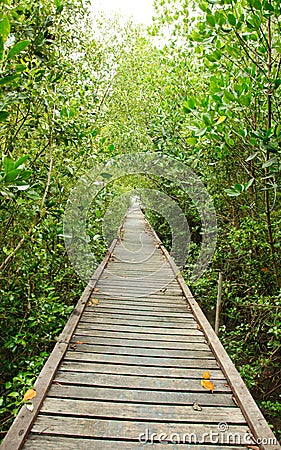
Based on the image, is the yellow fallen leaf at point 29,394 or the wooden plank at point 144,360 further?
the wooden plank at point 144,360

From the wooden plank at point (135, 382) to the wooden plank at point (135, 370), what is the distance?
4 cm

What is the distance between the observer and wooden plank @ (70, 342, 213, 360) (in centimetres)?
291

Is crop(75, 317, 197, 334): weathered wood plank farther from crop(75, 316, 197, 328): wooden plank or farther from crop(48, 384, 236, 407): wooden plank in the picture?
crop(48, 384, 236, 407): wooden plank

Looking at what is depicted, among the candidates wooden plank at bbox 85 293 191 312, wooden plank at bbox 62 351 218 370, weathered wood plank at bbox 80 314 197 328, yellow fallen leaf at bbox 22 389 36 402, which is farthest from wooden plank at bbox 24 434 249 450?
wooden plank at bbox 85 293 191 312

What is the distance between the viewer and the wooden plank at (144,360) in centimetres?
275

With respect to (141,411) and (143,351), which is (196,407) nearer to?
(141,411)

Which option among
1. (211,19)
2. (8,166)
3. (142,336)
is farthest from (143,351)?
(211,19)

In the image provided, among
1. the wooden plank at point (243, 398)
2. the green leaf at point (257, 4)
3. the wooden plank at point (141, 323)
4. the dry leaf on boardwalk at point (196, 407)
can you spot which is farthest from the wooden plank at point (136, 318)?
the green leaf at point (257, 4)

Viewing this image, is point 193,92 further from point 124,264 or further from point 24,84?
point 24,84

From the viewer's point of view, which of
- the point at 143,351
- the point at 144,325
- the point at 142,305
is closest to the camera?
the point at 143,351

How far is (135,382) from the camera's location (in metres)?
2.47

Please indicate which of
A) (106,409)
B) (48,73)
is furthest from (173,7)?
(106,409)

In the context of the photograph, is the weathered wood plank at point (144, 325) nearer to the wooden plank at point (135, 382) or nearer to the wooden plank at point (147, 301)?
the wooden plank at point (147, 301)

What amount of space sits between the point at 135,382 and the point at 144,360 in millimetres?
352
